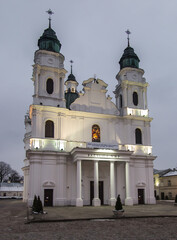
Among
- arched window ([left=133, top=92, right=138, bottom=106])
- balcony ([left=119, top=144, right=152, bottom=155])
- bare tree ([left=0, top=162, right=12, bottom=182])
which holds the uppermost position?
arched window ([left=133, top=92, right=138, bottom=106])

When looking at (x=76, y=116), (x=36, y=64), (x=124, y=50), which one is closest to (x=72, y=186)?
(x=76, y=116)

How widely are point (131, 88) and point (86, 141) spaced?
11.1 metres

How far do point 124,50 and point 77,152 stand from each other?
20.0 metres

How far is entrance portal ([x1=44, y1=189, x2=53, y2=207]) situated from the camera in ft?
98.1

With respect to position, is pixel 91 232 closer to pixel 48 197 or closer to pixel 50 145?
pixel 48 197

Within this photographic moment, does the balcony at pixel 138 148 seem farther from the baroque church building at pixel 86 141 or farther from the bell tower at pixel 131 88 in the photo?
the bell tower at pixel 131 88

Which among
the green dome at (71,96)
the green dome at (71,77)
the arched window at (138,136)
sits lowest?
the arched window at (138,136)

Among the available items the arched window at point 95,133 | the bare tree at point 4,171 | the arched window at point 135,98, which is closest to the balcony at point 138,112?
the arched window at point 135,98

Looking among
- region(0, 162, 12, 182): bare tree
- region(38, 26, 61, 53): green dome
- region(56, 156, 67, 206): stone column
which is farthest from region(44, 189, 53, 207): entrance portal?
region(0, 162, 12, 182): bare tree

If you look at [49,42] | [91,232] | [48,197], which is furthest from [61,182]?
[49,42]

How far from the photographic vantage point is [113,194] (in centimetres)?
3025

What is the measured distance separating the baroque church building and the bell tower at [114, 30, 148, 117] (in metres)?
0.15

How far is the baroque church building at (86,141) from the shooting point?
1195 inches

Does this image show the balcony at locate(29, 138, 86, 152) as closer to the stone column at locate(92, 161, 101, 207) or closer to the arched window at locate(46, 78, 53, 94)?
the stone column at locate(92, 161, 101, 207)
